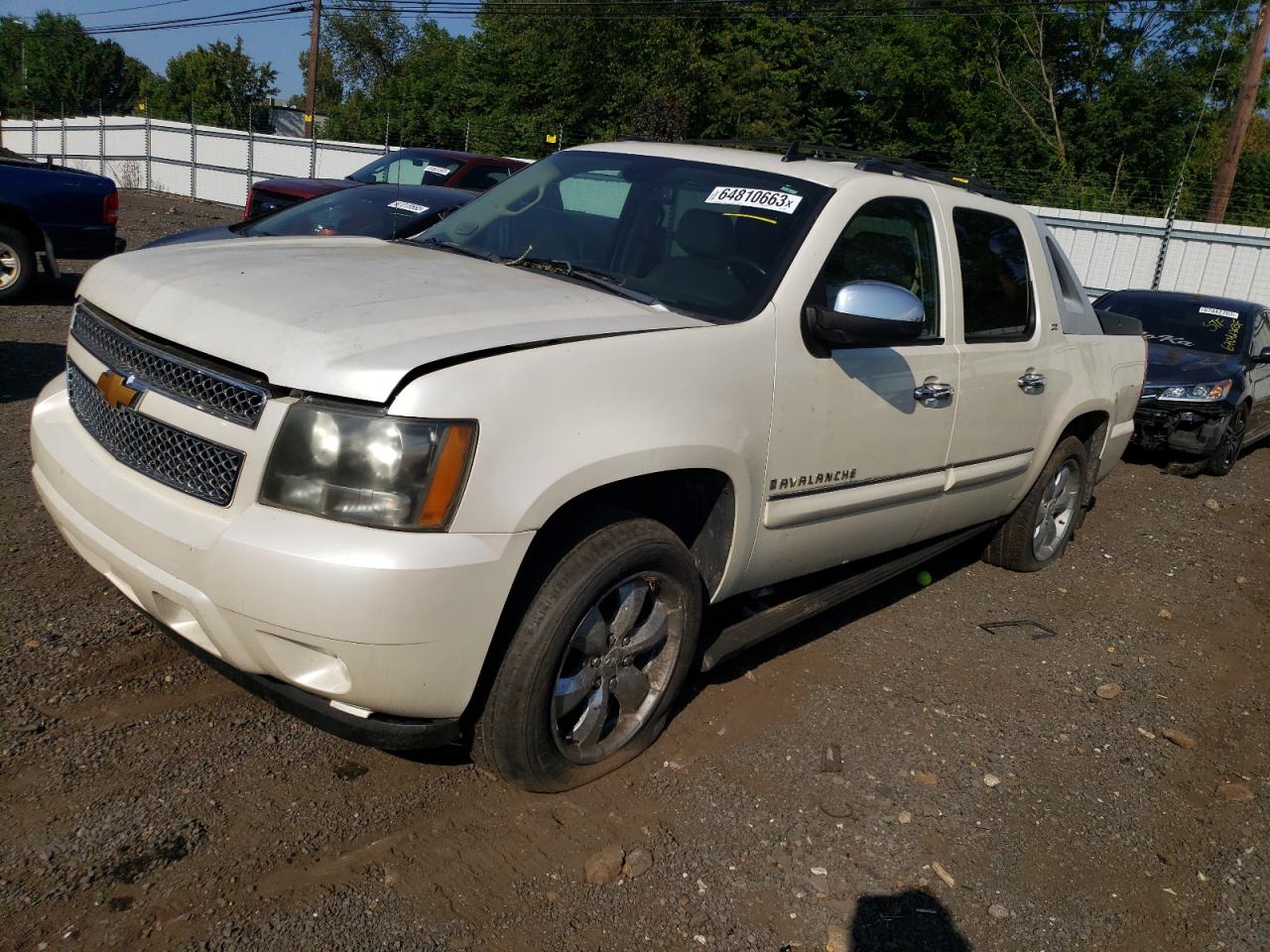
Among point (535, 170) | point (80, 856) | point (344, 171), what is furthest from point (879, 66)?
point (80, 856)

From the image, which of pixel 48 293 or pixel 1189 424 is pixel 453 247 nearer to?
pixel 1189 424

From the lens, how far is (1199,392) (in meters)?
9.38

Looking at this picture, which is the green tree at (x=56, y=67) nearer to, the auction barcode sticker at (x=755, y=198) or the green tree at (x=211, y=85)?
the green tree at (x=211, y=85)

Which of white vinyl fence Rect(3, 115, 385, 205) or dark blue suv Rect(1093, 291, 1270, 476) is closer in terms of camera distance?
dark blue suv Rect(1093, 291, 1270, 476)

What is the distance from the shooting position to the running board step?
3.66 metres

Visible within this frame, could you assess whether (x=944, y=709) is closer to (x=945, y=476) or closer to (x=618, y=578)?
(x=945, y=476)

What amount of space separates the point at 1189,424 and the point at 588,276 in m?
7.49

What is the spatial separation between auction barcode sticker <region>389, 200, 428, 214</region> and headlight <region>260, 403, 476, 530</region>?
6.85m

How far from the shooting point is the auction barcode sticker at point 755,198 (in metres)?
3.83

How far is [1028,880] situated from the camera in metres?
3.23

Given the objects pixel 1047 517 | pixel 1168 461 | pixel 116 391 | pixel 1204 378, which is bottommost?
pixel 1168 461

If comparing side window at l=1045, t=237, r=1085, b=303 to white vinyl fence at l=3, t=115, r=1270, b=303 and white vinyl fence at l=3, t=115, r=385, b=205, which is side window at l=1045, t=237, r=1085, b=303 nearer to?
white vinyl fence at l=3, t=115, r=1270, b=303

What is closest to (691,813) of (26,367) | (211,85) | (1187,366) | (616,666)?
(616,666)

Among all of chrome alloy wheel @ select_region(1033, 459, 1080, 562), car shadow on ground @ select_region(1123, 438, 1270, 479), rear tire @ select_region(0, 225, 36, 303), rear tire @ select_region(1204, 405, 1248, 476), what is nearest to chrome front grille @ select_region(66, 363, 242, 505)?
chrome alloy wheel @ select_region(1033, 459, 1080, 562)
